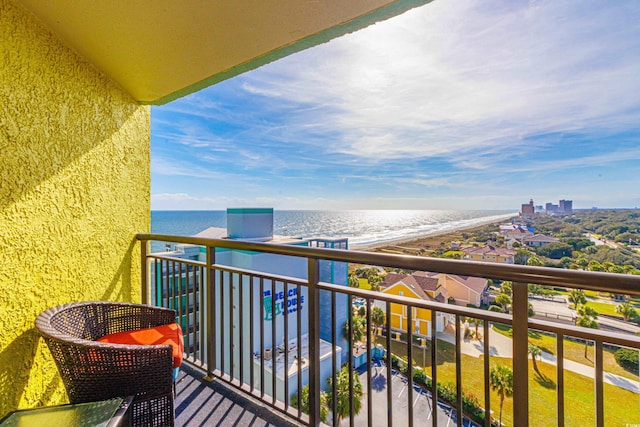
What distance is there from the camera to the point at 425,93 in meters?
12.5

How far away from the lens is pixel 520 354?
112 centimetres

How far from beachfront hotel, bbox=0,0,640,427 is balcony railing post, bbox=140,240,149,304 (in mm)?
265

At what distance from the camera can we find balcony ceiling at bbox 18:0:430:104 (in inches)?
57.0

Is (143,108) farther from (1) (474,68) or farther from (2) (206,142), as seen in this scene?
(2) (206,142)

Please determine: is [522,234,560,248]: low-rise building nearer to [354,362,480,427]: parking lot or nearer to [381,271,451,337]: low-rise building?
[354,362,480,427]: parking lot

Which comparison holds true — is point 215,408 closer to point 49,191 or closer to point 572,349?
point 49,191

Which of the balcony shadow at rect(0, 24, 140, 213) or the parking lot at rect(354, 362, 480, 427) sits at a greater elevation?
the balcony shadow at rect(0, 24, 140, 213)

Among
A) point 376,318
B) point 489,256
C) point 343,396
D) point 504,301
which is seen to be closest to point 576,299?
point 489,256

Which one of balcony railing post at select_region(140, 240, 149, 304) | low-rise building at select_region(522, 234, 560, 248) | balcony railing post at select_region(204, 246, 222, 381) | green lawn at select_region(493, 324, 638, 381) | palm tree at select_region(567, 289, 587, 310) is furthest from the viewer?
low-rise building at select_region(522, 234, 560, 248)

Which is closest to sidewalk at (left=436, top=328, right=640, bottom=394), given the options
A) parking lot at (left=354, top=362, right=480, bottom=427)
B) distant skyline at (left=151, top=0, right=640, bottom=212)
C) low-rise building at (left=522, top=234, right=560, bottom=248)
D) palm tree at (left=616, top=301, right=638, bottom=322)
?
palm tree at (left=616, top=301, right=638, bottom=322)

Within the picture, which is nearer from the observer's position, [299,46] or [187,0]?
[187,0]

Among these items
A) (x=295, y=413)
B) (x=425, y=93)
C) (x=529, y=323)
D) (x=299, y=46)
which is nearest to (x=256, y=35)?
(x=299, y=46)

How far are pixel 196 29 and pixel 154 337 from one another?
1.72 meters

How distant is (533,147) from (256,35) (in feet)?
67.9
